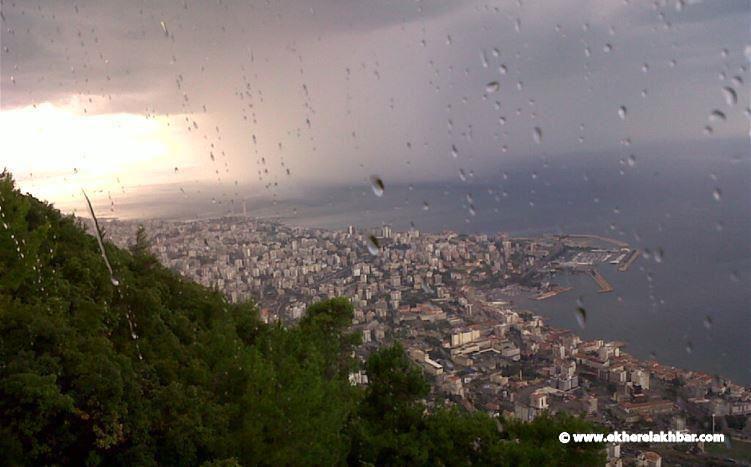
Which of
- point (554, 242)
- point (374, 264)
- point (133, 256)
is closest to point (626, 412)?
point (554, 242)

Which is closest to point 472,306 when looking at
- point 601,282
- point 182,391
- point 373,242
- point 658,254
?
point 373,242

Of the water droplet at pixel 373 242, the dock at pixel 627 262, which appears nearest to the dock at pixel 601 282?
the dock at pixel 627 262

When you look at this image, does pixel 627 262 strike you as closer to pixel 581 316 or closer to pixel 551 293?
pixel 581 316

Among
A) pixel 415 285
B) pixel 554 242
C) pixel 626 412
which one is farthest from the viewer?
pixel 415 285

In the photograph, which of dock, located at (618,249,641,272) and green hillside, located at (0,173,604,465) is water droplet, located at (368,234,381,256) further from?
dock, located at (618,249,641,272)

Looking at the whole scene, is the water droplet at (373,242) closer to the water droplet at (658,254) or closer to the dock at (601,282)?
the dock at (601,282)

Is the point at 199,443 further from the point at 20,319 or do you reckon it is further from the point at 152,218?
the point at 152,218
